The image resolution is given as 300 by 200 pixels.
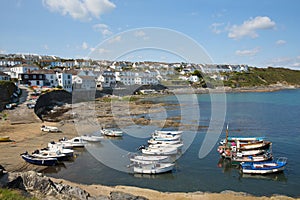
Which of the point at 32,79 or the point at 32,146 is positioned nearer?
the point at 32,146

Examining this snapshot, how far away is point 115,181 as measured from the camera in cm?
1625

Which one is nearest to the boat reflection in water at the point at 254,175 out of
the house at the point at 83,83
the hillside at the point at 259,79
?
the house at the point at 83,83

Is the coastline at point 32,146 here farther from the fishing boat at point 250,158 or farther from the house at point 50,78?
the house at point 50,78

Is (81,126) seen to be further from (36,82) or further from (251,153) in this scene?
(36,82)

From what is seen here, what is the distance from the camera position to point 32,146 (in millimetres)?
22750

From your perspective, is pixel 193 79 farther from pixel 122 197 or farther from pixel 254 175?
pixel 122 197

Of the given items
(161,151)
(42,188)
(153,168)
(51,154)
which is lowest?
(153,168)

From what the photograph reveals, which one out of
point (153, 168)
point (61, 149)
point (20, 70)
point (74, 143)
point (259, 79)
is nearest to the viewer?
point (153, 168)

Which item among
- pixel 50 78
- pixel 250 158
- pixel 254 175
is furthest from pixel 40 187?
pixel 50 78

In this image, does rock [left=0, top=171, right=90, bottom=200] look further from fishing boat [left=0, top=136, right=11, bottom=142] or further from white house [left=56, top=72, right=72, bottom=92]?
white house [left=56, top=72, right=72, bottom=92]

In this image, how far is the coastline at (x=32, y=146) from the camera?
13.8 meters

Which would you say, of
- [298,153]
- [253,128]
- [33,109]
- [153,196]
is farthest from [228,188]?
[33,109]

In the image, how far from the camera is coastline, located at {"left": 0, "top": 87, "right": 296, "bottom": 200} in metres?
13.8

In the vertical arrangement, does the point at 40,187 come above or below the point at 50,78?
below
